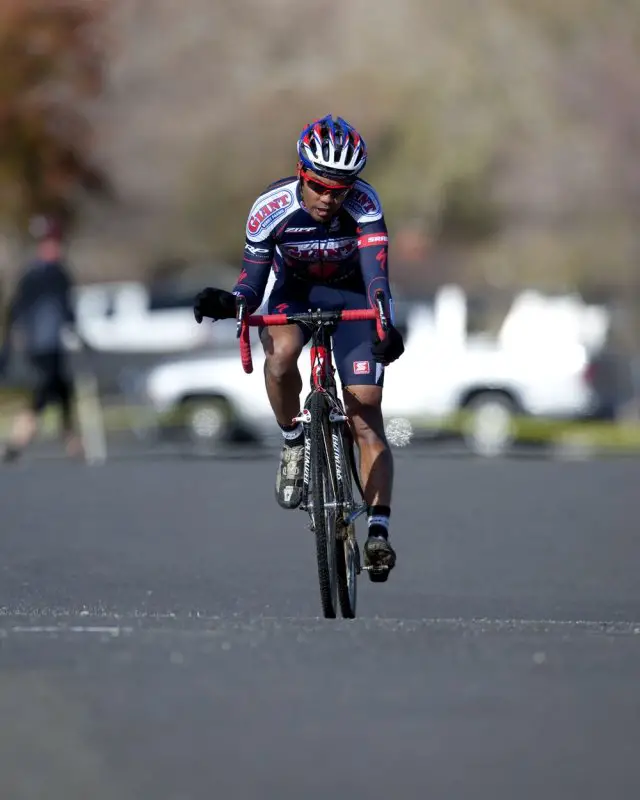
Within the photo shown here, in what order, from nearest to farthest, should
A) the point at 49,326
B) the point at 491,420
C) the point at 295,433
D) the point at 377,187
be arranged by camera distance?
the point at 295,433
the point at 49,326
the point at 491,420
the point at 377,187

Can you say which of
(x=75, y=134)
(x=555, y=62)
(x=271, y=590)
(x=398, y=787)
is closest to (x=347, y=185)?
(x=271, y=590)

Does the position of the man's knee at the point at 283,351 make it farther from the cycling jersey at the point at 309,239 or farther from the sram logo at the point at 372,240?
the sram logo at the point at 372,240

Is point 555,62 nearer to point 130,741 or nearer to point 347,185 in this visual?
point 347,185

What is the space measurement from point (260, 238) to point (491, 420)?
60.3 feet

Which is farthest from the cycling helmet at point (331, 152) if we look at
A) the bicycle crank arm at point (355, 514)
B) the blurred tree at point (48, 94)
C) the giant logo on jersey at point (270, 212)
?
the blurred tree at point (48, 94)

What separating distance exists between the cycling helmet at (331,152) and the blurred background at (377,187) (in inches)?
63.9

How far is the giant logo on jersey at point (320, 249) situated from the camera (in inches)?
398

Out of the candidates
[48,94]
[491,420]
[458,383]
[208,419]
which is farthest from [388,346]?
[48,94]

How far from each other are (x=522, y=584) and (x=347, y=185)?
9.58 ft

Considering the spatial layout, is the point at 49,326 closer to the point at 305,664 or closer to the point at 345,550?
the point at 345,550

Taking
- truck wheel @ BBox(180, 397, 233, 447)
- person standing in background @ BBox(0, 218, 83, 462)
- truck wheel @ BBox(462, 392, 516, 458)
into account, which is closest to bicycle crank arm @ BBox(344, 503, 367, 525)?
person standing in background @ BBox(0, 218, 83, 462)

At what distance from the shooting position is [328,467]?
32.4 feet

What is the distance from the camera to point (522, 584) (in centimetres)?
1188

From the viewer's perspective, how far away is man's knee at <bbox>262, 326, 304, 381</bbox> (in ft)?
33.2
